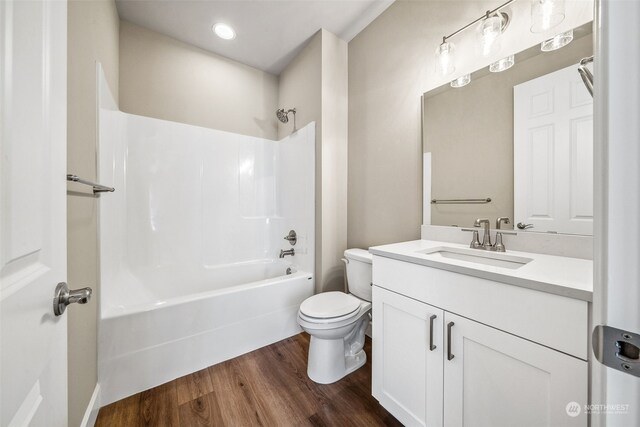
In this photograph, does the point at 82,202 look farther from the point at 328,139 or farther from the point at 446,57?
the point at 446,57

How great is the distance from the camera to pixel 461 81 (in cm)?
138

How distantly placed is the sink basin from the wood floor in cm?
92

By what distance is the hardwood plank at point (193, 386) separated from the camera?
1.38 metres

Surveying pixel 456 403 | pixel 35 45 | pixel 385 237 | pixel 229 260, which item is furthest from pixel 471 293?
pixel 229 260

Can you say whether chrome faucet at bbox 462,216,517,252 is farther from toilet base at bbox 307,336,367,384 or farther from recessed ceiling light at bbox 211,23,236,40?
recessed ceiling light at bbox 211,23,236,40

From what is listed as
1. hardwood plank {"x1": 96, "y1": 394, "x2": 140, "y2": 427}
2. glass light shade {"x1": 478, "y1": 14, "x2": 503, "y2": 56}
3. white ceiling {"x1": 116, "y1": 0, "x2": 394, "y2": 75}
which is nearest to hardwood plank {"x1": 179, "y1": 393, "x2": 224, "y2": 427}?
hardwood plank {"x1": 96, "y1": 394, "x2": 140, "y2": 427}

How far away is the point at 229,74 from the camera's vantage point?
2.46m

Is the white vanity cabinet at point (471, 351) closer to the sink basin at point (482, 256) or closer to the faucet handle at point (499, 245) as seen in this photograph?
the sink basin at point (482, 256)

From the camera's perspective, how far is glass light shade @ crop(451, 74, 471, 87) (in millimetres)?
1363

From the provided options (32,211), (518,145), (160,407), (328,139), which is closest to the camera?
(32,211)

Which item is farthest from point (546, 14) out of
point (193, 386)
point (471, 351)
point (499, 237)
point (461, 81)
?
point (193, 386)

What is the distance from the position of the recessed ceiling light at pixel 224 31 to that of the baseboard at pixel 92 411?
2.68 m

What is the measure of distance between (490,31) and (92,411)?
280 cm

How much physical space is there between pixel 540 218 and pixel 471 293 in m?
0.61
